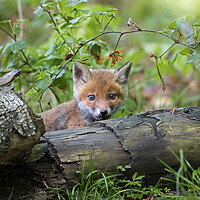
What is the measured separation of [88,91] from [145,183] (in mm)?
1918

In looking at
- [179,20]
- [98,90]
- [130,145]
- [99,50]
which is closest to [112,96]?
[98,90]

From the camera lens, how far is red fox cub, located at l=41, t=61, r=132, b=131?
4.34m

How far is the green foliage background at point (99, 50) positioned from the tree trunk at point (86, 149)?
83 centimetres

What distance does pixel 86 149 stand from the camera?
115 inches

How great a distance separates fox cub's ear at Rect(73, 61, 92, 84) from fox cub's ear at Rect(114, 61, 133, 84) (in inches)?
18.3

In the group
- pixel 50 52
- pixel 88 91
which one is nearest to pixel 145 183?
pixel 88 91

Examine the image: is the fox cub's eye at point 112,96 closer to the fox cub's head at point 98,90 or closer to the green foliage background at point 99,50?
the fox cub's head at point 98,90

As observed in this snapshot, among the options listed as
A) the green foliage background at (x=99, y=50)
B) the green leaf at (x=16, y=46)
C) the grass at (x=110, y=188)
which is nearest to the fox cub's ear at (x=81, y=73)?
the green foliage background at (x=99, y=50)

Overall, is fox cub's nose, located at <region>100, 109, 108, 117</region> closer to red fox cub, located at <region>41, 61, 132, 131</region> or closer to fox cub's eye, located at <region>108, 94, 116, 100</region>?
red fox cub, located at <region>41, 61, 132, 131</region>

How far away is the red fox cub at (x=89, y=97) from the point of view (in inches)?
171

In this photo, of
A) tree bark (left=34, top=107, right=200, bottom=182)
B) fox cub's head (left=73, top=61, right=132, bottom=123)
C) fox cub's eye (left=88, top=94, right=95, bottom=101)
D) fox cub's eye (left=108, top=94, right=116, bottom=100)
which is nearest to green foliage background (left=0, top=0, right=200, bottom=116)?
fox cub's head (left=73, top=61, right=132, bottom=123)

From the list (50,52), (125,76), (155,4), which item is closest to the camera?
(50,52)

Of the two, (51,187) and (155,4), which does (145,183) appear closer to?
(51,187)

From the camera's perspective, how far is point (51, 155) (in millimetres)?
2879
